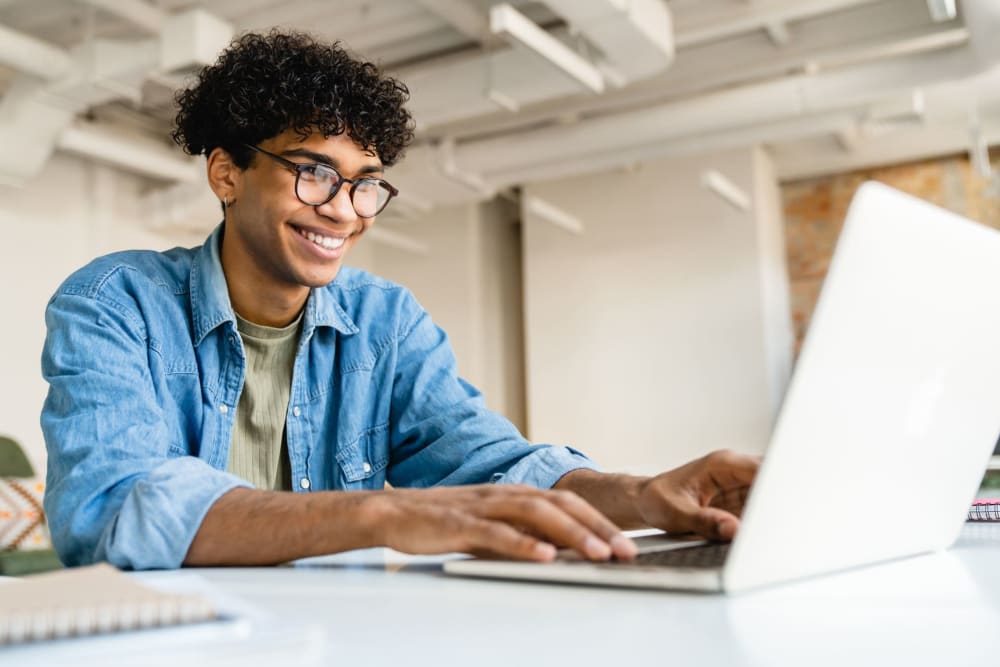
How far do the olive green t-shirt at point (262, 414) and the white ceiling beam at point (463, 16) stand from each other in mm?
3363

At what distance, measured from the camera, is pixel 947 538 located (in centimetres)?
92

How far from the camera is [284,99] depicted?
157cm

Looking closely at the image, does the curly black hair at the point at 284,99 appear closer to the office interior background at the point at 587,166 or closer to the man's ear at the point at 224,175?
the man's ear at the point at 224,175

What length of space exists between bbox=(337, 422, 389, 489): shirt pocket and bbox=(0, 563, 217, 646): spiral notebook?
911mm

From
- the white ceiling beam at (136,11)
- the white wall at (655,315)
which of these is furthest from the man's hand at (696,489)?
the white wall at (655,315)

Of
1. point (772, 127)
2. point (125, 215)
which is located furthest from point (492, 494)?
point (125, 215)

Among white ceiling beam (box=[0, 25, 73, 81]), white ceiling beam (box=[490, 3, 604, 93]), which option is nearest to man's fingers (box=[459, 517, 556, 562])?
white ceiling beam (box=[490, 3, 604, 93])

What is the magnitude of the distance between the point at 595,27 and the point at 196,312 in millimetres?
2948

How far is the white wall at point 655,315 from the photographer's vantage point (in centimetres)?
618

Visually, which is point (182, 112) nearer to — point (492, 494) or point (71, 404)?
Answer: point (71, 404)

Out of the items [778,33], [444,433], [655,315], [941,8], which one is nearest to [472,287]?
[655,315]

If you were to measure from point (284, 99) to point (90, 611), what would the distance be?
1210 mm

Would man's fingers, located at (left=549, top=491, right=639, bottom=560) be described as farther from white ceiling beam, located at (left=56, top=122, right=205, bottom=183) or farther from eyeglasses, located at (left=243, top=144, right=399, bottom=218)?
white ceiling beam, located at (left=56, top=122, right=205, bottom=183)

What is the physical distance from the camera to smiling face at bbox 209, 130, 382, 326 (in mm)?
1544
